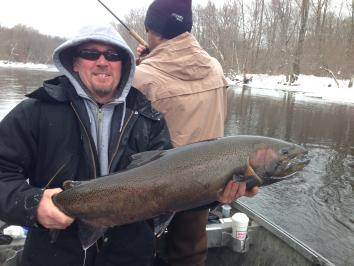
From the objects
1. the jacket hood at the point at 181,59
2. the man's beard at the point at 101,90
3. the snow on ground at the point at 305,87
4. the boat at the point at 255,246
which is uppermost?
the jacket hood at the point at 181,59

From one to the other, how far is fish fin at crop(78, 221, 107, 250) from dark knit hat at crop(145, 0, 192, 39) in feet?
5.53

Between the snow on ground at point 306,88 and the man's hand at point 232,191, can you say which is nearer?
the man's hand at point 232,191

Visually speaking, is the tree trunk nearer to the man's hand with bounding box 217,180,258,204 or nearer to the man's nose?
the man's hand with bounding box 217,180,258,204

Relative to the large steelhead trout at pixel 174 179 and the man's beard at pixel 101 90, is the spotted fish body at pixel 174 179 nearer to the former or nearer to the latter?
the large steelhead trout at pixel 174 179

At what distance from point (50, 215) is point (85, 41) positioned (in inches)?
42.5

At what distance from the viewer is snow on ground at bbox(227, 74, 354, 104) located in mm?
29516

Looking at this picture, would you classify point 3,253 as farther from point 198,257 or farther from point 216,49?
point 216,49

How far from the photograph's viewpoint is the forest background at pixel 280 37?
40.5 metres

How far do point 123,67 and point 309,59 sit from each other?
42449 mm

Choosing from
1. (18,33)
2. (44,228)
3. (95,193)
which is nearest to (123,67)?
(95,193)

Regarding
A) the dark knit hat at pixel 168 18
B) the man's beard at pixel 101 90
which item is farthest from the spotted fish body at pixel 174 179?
the dark knit hat at pixel 168 18

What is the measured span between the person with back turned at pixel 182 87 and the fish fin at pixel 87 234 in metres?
0.85

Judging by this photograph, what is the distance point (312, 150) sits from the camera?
39.3 ft

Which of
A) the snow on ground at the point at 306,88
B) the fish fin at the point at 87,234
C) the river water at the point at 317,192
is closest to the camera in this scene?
the fish fin at the point at 87,234
